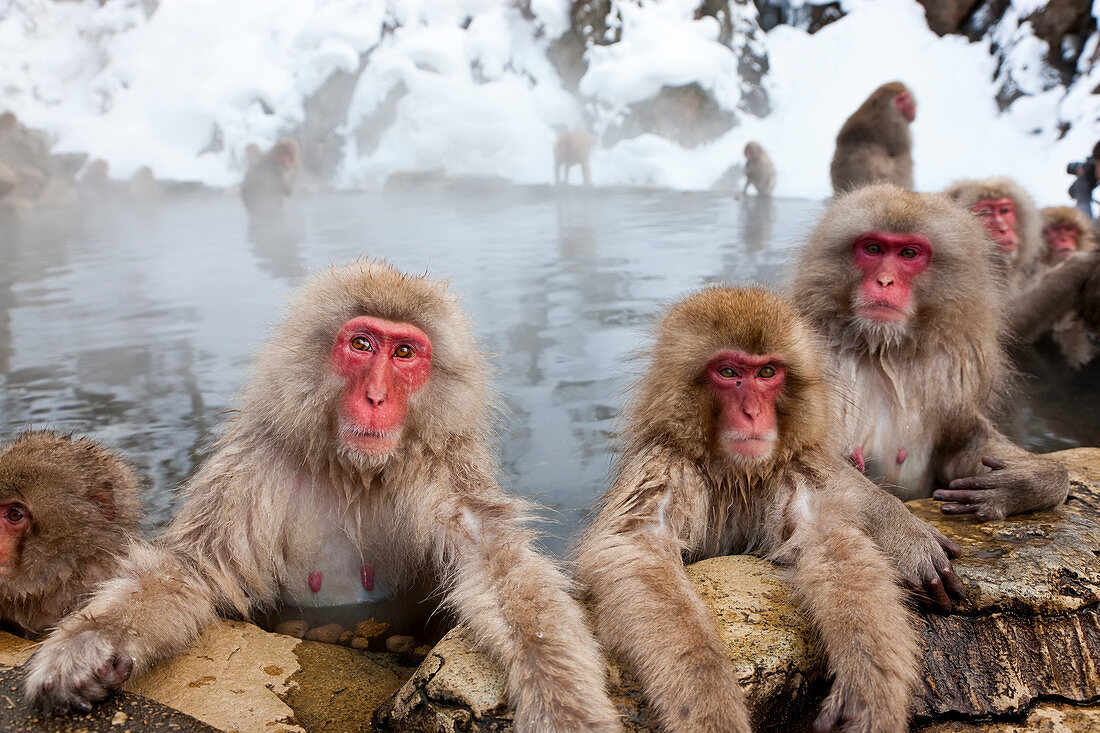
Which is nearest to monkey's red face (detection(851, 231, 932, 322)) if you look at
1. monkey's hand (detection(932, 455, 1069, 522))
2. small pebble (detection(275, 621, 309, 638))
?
monkey's hand (detection(932, 455, 1069, 522))

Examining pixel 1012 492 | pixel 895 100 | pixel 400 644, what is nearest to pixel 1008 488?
pixel 1012 492

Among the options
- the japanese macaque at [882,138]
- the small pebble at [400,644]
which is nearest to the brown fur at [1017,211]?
the japanese macaque at [882,138]

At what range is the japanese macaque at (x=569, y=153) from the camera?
1114 cm

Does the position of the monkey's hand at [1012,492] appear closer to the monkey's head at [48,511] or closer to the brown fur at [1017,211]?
the monkey's head at [48,511]

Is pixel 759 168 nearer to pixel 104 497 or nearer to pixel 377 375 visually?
pixel 377 375

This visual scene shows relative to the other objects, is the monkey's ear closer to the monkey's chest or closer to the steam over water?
the steam over water

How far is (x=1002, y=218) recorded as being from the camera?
5.91 metres

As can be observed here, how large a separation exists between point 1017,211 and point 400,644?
5.10 m

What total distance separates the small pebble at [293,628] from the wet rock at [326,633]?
0.08 ft

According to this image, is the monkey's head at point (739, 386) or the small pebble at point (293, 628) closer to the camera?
the monkey's head at point (739, 386)

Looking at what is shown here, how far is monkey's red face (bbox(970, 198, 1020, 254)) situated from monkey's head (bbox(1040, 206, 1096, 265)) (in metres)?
1.24

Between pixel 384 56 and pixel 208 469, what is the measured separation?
7.20 meters

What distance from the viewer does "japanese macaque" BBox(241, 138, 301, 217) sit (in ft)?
33.4

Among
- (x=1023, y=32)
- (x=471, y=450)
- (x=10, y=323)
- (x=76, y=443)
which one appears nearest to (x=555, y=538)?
(x=471, y=450)
